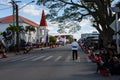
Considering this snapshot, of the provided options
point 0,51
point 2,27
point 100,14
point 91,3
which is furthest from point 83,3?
point 2,27

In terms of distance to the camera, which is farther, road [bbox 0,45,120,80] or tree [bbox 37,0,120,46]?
tree [bbox 37,0,120,46]

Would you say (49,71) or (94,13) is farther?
(94,13)

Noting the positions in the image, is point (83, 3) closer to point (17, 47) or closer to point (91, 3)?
point (91, 3)

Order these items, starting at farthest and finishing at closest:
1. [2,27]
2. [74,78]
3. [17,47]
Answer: [2,27], [17,47], [74,78]

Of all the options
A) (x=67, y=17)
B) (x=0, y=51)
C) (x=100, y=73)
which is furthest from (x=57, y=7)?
(x=100, y=73)

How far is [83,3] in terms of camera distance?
52750mm

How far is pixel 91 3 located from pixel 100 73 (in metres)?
36.3

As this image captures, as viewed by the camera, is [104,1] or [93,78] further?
[104,1]

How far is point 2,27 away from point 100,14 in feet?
221

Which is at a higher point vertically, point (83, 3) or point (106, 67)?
point (83, 3)

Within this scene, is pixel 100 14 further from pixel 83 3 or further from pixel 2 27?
pixel 2 27

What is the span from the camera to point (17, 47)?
1879 inches

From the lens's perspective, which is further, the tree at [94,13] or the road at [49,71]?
the tree at [94,13]

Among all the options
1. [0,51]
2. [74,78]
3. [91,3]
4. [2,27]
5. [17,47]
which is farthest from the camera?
[2,27]
